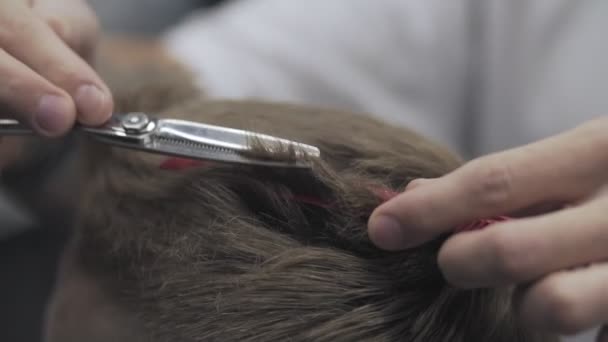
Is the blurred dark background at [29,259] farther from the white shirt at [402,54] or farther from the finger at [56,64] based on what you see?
the finger at [56,64]

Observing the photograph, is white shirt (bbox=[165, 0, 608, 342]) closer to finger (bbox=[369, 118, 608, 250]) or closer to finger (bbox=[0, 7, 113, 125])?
finger (bbox=[0, 7, 113, 125])

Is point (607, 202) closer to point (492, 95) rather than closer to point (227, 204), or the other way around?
point (227, 204)

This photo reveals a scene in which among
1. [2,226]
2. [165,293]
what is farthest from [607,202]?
[2,226]

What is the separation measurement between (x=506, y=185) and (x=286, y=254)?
0.17 m

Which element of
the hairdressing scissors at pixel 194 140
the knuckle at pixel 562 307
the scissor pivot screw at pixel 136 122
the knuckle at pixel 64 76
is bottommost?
the knuckle at pixel 562 307

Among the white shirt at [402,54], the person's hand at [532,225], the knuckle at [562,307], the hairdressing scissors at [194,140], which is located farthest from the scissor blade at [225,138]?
the white shirt at [402,54]

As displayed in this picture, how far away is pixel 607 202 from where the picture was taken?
0.38 m

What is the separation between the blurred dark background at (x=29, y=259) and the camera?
144cm

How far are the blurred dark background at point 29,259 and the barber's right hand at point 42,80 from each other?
2.98 ft

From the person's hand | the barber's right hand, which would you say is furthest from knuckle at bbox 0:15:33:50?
the person's hand

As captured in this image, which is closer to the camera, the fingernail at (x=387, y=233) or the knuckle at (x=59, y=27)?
the fingernail at (x=387, y=233)

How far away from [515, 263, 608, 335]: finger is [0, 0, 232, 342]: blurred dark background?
4.05ft

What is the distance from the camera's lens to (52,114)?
524mm

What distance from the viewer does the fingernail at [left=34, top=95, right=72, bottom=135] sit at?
522 millimetres
